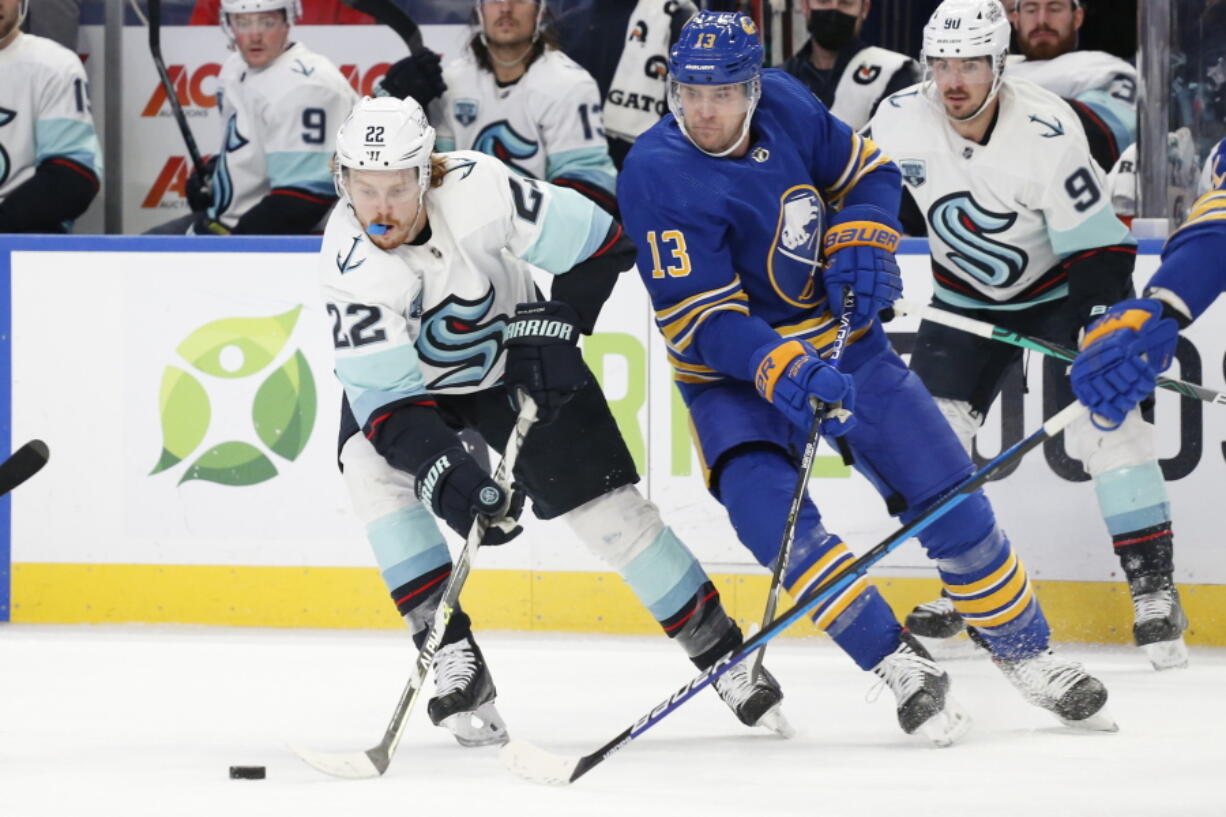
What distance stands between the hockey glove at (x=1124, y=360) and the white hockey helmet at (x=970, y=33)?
3.99 ft

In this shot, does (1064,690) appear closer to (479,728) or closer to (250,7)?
(479,728)

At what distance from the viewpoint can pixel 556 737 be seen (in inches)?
135

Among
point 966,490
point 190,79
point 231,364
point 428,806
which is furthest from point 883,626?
point 190,79

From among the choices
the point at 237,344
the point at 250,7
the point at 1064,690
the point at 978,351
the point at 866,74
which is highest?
the point at 250,7

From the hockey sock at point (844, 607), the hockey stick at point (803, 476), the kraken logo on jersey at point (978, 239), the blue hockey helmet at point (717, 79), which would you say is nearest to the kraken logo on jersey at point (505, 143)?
the kraken logo on jersey at point (978, 239)

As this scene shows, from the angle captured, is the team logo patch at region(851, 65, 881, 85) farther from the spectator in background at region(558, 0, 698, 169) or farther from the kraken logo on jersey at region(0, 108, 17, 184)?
the kraken logo on jersey at region(0, 108, 17, 184)

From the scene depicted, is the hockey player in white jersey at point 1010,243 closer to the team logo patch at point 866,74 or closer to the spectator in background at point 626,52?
the team logo patch at point 866,74

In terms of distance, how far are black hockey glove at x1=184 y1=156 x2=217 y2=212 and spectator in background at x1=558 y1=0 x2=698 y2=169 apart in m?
1.08

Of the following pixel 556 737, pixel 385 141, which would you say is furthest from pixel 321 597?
pixel 385 141

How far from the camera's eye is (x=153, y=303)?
4.70m

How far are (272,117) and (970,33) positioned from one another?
6.62 ft

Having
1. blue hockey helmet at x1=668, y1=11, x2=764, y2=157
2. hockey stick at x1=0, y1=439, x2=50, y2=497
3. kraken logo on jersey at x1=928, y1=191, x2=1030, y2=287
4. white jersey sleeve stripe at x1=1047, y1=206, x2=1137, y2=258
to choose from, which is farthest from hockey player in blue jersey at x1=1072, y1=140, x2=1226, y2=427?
hockey stick at x1=0, y1=439, x2=50, y2=497

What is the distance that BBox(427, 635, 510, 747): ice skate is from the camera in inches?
129

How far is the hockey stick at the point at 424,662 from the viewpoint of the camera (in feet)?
9.90
